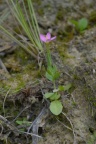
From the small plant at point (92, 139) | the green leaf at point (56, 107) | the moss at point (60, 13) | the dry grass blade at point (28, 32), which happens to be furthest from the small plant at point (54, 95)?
the moss at point (60, 13)

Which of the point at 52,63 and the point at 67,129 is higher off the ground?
the point at 52,63

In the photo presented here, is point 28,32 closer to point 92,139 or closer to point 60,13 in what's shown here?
point 60,13

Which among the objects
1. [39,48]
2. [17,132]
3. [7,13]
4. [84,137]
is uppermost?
[7,13]

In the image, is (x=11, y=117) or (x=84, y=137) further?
(x=11, y=117)

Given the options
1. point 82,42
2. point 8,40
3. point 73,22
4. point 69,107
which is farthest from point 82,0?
point 69,107

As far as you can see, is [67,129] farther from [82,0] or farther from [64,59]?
[82,0]

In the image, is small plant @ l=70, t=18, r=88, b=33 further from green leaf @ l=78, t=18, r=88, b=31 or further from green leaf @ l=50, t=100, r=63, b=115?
green leaf @ l=50, t=100, r=63, b=115

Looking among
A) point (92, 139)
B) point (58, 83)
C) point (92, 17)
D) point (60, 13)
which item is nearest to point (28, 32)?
point (58, 83)

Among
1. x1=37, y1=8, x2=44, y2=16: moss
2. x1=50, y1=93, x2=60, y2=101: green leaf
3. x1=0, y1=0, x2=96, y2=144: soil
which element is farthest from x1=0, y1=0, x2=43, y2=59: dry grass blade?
x1=50, y1=93, x2=60, y2=101: green leaf
